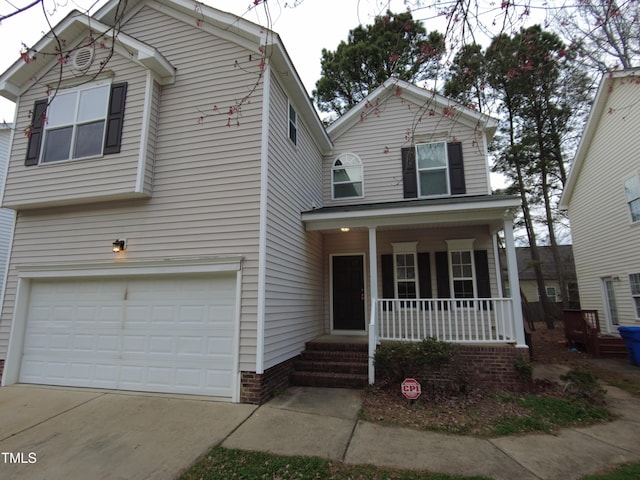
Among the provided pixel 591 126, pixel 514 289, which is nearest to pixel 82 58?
pixel 514 289

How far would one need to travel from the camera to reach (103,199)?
635 cm

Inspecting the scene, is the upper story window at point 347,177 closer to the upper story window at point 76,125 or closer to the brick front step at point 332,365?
the brick front step at point 332,365

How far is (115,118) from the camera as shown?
6449 millimetres

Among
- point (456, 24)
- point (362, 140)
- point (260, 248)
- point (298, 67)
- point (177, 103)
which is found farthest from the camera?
point (362, 140)

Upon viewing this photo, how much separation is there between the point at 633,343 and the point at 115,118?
1255 cm

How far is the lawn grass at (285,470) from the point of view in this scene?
3.24 meters

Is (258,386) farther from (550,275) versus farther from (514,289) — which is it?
(550,275)

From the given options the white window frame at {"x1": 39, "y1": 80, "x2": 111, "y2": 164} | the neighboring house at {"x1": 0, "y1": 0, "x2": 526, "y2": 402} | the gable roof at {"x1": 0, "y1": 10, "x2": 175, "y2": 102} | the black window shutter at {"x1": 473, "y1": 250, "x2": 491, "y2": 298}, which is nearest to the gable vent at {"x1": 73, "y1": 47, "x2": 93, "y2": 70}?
the neighboring house at {"x1": 0, "y1": 0, "x2": 526, "y2": 402}

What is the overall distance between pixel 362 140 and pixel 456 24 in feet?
20.9

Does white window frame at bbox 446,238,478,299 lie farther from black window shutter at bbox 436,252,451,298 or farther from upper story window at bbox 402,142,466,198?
upper story window at bbox 402,142,466,198

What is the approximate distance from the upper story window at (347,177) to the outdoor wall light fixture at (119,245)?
5429 millimetres

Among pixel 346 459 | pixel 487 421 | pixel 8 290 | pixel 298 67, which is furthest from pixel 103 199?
pixel 487 421

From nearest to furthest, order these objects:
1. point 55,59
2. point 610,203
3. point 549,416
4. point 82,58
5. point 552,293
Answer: point 549,416
point 82,58
point 55,59
point 610,203
point 552,293

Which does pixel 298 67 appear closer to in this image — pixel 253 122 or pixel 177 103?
pixel 253 122
